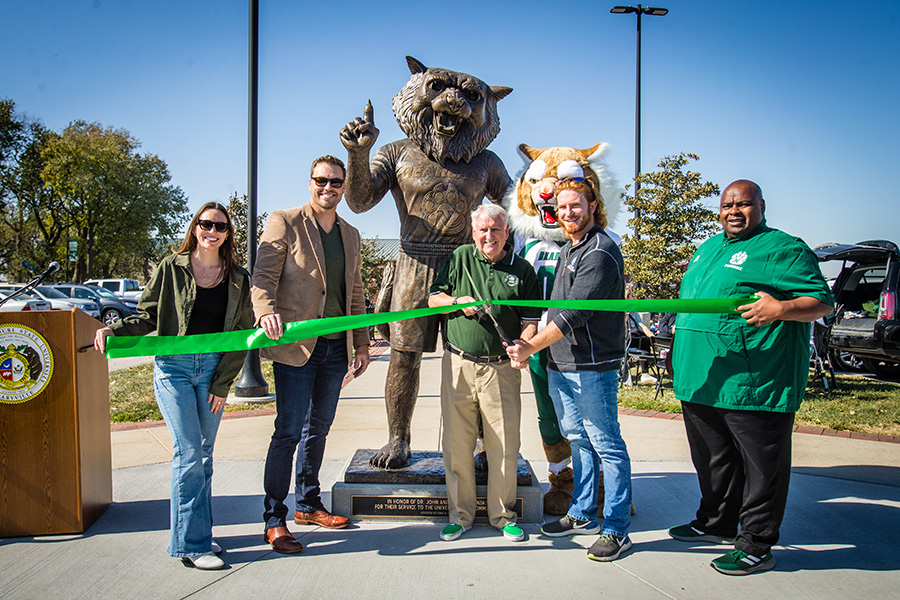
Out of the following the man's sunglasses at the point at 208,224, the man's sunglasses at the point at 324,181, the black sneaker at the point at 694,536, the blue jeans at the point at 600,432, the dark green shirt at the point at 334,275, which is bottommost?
the black sneaker at the point at 694,536

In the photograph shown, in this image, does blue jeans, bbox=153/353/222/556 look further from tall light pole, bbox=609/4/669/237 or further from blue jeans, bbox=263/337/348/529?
tall light pole, bbox=609/4/669/237

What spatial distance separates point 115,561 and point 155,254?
4174 centimetres

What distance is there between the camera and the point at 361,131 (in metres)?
3.27

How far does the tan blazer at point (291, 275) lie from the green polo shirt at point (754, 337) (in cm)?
191

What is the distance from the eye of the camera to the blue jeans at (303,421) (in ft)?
10.1

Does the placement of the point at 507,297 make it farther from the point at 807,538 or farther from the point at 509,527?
the point at 807,538

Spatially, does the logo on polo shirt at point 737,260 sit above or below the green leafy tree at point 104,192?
below

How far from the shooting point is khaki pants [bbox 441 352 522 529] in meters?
3.12

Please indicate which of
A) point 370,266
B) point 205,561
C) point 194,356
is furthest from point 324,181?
point 370,266

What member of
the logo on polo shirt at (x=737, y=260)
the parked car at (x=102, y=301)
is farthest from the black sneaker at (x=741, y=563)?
the parked car at (x=102, y=301)

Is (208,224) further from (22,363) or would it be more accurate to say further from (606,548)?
(606,548)

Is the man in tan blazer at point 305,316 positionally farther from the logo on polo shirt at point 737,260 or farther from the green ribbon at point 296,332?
the logo on polo shirt at point 737,260

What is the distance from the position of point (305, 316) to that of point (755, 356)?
2.30 m

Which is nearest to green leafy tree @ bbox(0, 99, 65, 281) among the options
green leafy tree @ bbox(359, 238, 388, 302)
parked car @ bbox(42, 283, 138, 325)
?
parked car @ bbox(42, 283, 138, 325)
